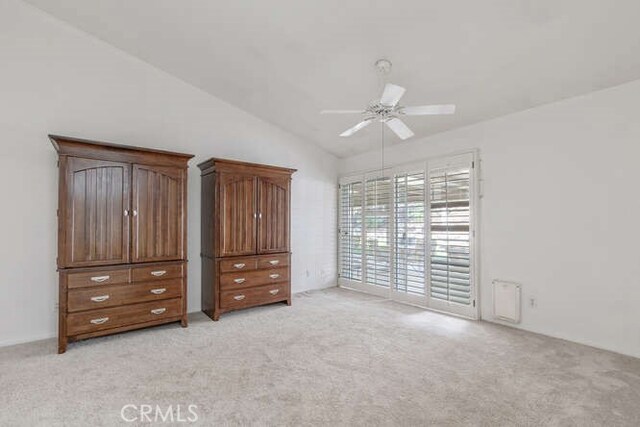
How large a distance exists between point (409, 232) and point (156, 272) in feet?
11.0

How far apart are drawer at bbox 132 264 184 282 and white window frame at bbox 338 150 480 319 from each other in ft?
9.99

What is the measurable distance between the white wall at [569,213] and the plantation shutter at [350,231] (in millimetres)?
2104

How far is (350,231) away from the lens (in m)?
5.88

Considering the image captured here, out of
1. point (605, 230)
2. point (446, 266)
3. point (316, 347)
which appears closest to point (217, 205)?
point (316, 347)

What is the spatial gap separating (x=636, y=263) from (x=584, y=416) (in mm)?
1693

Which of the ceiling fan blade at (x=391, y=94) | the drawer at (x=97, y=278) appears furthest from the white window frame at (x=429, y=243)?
the drawer at (x=97, y=278)

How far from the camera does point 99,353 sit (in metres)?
3.03

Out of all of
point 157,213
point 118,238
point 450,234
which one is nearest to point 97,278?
point 118,238

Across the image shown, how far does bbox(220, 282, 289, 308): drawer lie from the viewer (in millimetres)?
4109

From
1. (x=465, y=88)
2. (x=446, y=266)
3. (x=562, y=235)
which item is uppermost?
(x=465, y=88)

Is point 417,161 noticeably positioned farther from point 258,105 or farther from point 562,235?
point 258,105

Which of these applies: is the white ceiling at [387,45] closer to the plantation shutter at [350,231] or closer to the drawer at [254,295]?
the plantation shutter at [350,231]

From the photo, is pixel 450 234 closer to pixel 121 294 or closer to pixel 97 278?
pixel 121 294

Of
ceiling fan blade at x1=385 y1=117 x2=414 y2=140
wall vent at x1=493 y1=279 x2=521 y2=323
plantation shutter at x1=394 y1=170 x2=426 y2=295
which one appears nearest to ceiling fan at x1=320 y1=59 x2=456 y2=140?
ceiling fan blade at x1=385 y1=117 x2=414 y2=140
